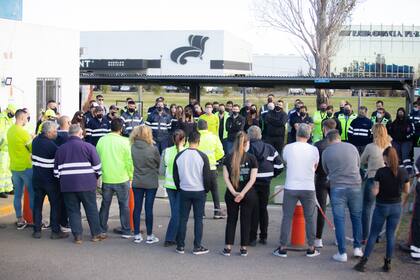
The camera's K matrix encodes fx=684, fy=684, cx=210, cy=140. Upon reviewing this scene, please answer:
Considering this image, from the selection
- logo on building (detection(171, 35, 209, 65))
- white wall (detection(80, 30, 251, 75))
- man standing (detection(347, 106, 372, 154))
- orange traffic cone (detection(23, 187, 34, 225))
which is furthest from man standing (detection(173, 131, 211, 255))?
logo on building (detection(171, 35, 209, 65))

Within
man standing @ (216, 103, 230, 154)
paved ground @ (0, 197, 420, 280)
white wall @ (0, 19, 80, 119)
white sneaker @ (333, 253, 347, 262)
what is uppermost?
white wall @ (0, 19, 80, 119)

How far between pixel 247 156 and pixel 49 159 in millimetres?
3168

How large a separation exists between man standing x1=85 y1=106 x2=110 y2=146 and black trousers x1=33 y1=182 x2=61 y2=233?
19.7 feet

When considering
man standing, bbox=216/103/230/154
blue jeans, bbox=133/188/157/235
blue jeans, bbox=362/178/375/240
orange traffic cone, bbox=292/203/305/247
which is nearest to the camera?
blue jeans, bbox=362/178/375/240

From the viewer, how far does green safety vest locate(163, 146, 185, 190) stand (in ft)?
33.4

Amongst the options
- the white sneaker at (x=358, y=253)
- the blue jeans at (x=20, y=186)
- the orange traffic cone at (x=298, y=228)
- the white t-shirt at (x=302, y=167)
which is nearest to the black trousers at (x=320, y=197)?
the orange traffic cone at (x=298, y=228)

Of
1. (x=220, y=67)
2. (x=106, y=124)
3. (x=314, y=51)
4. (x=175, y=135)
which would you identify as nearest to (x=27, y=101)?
(x=106, y=124)

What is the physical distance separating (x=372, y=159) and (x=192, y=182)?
2644 mm

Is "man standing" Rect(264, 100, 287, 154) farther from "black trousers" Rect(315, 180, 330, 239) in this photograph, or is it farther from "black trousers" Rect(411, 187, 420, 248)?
"black trousers" Rect(411, 187, 420, 248)

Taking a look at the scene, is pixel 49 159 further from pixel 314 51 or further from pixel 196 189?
pixel 314 51

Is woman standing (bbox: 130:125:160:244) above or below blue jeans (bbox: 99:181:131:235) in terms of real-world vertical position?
above

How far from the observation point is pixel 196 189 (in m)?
9.70

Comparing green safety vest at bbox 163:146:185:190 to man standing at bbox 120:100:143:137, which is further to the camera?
man standing at bbox 120:100:143:137

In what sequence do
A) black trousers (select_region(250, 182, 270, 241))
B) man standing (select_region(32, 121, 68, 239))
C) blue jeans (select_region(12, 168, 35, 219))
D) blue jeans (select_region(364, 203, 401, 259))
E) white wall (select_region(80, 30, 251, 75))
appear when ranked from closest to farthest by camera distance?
blue jeans (select_region(364, 203, 401, 259)) < black trousers (select_region(250, 182, 270, 241)) < man standing (select_region(32, 121, 68, 239)) < blue jeans (select_region(12, 168, 35, 219)) < white wall (select_region(80, 30, 251, 75))
